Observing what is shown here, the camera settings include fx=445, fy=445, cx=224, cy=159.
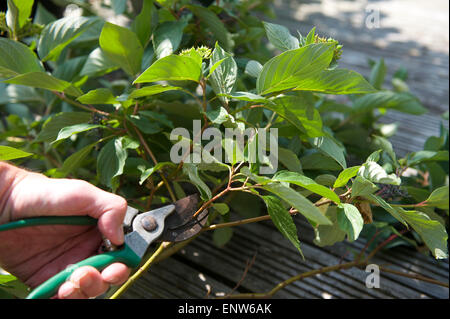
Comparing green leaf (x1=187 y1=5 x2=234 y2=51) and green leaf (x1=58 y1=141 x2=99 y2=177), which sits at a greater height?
green leaf (x1=187 y1=5 x2=234 y2=51)

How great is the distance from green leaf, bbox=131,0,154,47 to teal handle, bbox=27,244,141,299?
0.37 m

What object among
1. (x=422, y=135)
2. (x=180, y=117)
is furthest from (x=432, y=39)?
(x=180, y=117)

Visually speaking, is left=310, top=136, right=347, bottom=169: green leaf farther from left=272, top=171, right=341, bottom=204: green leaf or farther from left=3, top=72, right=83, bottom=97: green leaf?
left=3, top=72, right=83, bottom=97: green leaf

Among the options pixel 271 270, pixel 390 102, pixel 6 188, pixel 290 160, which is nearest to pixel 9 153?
pixel 6 188

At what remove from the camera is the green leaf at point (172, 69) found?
1.53ft

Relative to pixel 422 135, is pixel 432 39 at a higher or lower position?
higher

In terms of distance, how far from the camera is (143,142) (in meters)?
0.65

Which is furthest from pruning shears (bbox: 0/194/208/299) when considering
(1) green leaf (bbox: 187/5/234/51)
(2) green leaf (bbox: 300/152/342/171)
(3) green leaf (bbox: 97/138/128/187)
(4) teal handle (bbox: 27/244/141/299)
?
(1) green leaf (bbox: 187/5/234/51)

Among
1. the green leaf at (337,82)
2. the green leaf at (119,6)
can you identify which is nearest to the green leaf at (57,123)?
the green leaf at (119,6)

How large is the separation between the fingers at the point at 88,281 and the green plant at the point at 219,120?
12 centimetres

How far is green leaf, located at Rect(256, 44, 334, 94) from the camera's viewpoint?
48 cm

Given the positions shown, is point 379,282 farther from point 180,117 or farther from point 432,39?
point 432,39

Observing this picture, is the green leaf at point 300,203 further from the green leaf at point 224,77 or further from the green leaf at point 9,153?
the green leaf at point 9,153

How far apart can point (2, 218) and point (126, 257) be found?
0.16 metres
